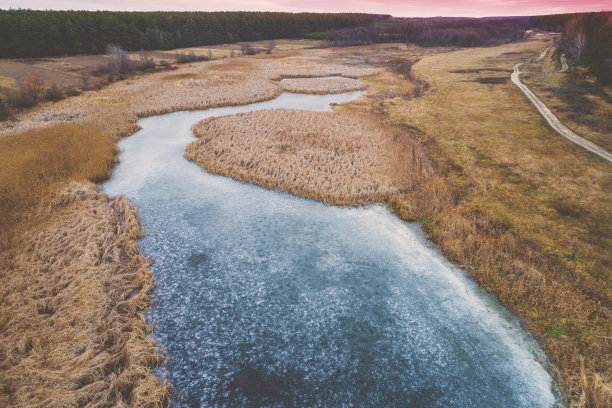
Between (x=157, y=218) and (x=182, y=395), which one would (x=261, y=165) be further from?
(x=182, y=395)

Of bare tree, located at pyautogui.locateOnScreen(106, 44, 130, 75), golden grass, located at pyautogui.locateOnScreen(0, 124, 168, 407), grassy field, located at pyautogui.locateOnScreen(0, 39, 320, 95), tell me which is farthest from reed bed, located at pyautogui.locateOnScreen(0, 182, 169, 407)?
bare tree, located at pyautogui.locateOnScreen(106, 44, 130, 75)

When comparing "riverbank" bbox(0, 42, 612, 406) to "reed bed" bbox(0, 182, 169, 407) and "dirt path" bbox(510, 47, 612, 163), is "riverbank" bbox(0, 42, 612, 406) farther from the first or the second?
"dirt path" bbox(510, 47, 612, 163)

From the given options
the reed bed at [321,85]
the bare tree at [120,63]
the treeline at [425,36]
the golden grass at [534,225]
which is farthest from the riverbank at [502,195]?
the treeline at [425,36]

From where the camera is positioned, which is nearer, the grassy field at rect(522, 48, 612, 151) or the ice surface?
the ice surface

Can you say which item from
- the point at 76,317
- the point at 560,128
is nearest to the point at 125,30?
the point at 76,317

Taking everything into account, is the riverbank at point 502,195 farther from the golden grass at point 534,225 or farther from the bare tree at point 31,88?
the bare tree at point 31,88

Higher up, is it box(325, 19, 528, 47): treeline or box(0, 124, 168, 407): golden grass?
box(325, 19, 528, 47): treeline

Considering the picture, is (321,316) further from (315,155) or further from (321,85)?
(321,85)
